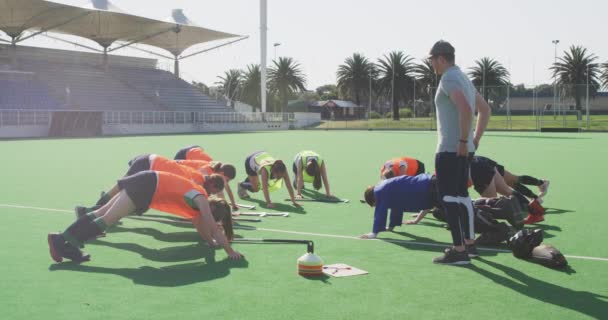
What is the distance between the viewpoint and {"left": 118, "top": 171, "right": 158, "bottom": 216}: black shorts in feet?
21.9

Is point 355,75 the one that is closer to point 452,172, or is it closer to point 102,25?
point 102,25

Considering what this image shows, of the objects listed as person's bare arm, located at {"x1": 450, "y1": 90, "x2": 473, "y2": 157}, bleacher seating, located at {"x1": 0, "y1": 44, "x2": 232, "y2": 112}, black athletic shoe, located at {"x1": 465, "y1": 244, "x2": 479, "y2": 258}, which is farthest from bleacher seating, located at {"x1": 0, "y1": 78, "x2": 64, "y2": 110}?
person's bare arm, located at {"x1": 450, "y1": 90, "x2": 473, "y2": 157}

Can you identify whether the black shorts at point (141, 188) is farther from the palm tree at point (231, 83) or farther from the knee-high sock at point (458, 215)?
the palm tree at point (231, 83)

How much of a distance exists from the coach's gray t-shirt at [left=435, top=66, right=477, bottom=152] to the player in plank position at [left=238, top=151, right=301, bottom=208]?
4109 mm

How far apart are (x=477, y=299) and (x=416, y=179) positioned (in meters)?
2.62

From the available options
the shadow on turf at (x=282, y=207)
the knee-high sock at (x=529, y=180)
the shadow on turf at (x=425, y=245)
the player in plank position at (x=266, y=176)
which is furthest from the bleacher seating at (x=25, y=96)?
the shadow on turf at (x=425, y=245)

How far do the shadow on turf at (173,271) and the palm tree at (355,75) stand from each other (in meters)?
88.4

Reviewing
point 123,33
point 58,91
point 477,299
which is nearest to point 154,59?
point 123,33

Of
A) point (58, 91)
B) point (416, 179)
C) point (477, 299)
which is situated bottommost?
point (477, 299)

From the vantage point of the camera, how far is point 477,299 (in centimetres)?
531

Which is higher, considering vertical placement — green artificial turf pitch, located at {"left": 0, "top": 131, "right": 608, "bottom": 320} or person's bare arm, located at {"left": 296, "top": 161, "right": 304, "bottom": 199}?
person's bare arm, located at {"left": 296, "top": 161, "right": 304, "bottom": 199}

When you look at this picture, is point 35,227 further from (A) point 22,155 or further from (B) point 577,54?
(B) point 577,54

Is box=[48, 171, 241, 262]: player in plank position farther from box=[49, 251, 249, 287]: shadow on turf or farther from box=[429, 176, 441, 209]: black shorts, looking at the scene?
box=[429, 176, 441, 209]: black shorts

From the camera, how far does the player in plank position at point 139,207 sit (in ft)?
21.4
